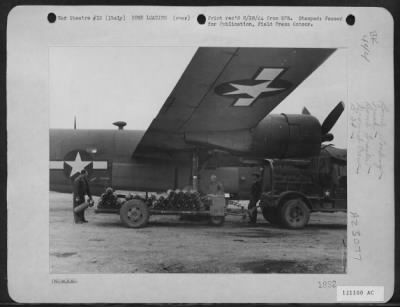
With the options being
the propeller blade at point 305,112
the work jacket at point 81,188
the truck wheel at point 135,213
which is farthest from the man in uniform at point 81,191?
the propeller blade at point 305,112

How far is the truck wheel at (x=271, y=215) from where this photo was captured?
8.91ft

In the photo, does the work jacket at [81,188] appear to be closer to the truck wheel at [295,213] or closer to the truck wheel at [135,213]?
the truck wheel at [135,213]

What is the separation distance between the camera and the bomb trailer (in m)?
2.71

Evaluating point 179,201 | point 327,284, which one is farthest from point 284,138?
point 327,284

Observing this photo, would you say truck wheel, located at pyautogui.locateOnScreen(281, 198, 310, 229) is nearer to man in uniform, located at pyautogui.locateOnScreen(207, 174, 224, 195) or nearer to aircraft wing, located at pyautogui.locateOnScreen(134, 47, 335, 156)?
man in uniform, located at pyautogui.locateOnScreen(207, 174, 224, 195)

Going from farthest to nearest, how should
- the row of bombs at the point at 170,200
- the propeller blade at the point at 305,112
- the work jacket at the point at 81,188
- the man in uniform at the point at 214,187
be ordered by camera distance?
the man in uniform at the point at 214,187
the row of bombs at the point at 170,200
the work jacket at the point at 81,188
the propeller blade at the point at 305,112

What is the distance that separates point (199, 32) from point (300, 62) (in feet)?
2.18

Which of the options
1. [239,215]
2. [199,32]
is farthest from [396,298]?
[199,32]

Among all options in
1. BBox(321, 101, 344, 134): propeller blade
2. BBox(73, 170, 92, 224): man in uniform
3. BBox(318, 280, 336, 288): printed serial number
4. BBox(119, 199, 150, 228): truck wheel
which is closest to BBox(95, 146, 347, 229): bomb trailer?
BBox(119, 199, 150, 228): truck wheel

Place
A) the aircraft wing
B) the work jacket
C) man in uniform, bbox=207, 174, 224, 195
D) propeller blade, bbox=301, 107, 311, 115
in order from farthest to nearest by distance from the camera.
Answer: man in uniform, bbox=207, 174, 224, 195 < the work jacket < propeller blade, bbox=301, 107, 311, 115 < the aircraft wing

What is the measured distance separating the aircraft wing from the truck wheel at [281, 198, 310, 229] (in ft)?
2.21

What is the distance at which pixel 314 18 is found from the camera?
2.28 m

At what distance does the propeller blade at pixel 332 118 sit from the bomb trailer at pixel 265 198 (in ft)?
0.79

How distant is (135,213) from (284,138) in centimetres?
135
